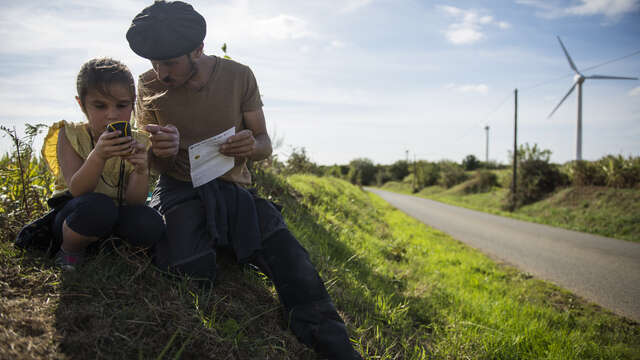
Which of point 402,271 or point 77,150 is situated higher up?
point 77,150

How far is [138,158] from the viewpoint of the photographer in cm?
188

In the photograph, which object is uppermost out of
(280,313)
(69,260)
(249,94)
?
(249,94)

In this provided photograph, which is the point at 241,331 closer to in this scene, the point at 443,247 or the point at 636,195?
the point at 443,247

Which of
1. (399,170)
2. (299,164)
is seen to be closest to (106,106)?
(299,164)

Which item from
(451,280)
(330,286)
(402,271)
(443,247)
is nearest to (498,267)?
(443,247)

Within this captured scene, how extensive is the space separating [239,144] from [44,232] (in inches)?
47.8

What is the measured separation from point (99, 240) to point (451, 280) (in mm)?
4590

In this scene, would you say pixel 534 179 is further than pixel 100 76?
Yes

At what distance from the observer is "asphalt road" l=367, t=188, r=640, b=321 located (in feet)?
16.7

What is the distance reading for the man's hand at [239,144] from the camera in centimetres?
201

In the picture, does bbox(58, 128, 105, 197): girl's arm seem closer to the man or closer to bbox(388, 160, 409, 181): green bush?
the man

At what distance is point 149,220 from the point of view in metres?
1.89

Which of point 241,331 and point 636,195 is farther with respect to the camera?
point 636,195

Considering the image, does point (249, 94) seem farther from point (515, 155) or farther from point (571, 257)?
point (515, 155)
